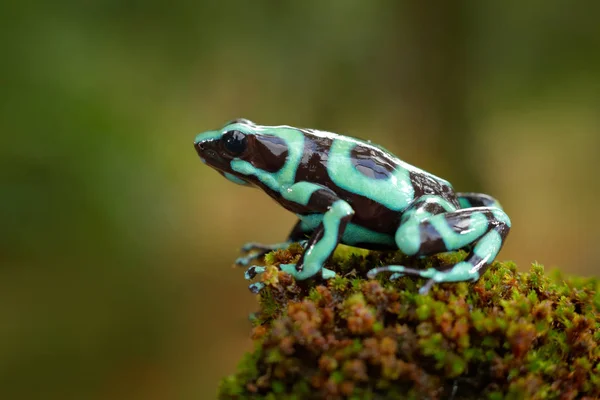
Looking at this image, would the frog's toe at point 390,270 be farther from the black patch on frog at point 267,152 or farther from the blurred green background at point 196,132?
the blurred green background at point 196,132

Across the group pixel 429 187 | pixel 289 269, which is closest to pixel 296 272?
pixel 289 269

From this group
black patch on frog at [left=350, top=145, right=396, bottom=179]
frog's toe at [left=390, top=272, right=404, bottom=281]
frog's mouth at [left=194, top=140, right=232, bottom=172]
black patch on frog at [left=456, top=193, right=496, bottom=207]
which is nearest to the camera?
frog's toe at [left=390, top=272, right=404, bottom=281]

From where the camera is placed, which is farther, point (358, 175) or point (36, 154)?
point (36, 154)

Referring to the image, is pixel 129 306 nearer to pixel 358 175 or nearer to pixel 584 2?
pixel 358 175

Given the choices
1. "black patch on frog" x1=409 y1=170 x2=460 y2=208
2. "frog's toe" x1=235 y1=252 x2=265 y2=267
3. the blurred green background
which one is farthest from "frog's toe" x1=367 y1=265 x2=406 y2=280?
the blurred green background

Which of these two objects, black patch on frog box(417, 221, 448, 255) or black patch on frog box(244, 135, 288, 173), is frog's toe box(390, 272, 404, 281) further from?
black patch on frog box(244, 135, 288, 173)

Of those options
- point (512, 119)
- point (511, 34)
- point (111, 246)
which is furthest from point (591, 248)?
point (111, 246)

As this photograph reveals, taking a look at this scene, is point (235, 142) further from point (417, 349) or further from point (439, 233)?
point (417, 349)
